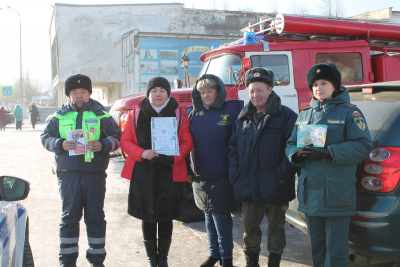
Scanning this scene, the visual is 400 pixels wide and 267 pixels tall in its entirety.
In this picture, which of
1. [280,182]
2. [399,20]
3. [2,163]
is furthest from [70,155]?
[399,20]

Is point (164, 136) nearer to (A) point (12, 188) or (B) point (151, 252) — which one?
(B) point (151, 252)

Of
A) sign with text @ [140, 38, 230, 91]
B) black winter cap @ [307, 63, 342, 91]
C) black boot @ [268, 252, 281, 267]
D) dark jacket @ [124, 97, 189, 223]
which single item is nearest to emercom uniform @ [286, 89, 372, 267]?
black winter cap @ [307, 63, 342, 91]

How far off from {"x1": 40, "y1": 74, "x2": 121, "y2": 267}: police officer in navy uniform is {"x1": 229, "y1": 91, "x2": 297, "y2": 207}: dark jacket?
125 cm

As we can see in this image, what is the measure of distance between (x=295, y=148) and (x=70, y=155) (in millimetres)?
1950

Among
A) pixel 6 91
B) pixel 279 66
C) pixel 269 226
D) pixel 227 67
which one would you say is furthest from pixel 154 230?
pixel 6 91

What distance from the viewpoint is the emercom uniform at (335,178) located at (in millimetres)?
2500

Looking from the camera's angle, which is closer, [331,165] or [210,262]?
[331,165]

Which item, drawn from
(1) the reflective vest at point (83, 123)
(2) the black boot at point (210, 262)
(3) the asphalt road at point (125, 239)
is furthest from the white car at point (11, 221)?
(2) the black boot at point (210, 262)

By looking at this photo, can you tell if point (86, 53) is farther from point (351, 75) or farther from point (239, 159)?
point (239, 159)

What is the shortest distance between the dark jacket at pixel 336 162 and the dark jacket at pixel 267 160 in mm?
226

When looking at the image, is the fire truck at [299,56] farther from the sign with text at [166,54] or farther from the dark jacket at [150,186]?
the sign with text at [166,54]

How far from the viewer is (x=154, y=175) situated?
3.22m

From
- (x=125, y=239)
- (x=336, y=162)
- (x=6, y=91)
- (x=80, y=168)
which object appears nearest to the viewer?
(x=336, y=162)

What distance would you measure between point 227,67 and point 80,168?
312 centimetres
